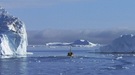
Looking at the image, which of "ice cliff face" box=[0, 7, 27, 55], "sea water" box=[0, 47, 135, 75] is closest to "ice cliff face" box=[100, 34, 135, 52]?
"ice cliff face" box=[0, 7, 27, 55]

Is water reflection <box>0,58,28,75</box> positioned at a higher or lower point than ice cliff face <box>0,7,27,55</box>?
lower

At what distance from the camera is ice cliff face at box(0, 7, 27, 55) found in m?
73.3

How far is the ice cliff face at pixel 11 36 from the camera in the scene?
7331cm

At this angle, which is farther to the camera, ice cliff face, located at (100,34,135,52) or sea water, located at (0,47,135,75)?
ice cliff face, located at (100,34,135,52)

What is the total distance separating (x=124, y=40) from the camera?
93.8 meters

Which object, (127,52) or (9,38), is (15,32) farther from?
(127,52)

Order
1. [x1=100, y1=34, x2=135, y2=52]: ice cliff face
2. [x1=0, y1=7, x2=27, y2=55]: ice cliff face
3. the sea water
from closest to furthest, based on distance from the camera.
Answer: the sea water → [x1=0, y1=7, x2=27, y2=55]: ice cliff face → [x1=100, y1=34, x2=135, y2=52]: ice cliff face

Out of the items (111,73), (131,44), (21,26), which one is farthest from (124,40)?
(111,73)

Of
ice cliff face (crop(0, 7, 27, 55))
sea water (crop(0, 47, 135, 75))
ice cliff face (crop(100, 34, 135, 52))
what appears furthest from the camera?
ice cliff face (crop(100, 34, 135, 52))

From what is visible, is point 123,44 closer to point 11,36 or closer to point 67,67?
point 11,36

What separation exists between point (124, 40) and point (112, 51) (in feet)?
27.4

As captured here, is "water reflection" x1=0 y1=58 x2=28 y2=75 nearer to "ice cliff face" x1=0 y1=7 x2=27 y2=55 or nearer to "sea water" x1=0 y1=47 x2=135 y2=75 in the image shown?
"sea water" x1=0 y1=47 x2=135 y2=75

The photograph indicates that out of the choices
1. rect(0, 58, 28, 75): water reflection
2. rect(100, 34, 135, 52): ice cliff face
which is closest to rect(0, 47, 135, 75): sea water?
rect(0, 58, 28, 75): water reflection

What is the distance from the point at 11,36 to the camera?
75125 mm
